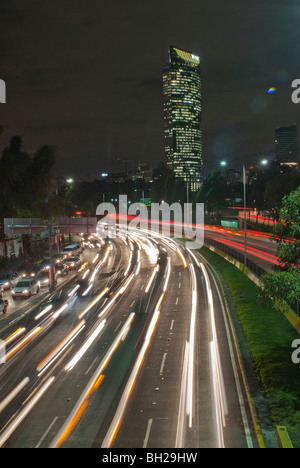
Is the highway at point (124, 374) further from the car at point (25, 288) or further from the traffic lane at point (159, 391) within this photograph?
the car at point (25, 288)

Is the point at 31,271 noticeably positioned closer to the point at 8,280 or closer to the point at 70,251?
the point at 8,280

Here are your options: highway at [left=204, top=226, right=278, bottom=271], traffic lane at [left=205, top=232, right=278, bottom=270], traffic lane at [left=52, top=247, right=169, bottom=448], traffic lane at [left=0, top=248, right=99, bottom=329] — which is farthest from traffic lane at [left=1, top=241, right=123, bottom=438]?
traffic lane at [left=205, top=232, right=278, bottom=270]

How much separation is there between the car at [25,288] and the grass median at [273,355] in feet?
56.2

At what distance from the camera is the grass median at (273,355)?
14185mm

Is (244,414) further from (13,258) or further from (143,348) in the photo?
(13,258)

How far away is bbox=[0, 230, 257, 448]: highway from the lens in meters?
13.3

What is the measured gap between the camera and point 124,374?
18.2m

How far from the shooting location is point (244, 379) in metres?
17.4

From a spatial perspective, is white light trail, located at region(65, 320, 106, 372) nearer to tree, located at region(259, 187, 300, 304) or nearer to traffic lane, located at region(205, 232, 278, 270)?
tree, located at region(259, 187, 300, 304)

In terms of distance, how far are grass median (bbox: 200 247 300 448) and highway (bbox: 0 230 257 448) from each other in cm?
97

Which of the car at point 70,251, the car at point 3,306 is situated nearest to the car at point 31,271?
the car at point 70,251

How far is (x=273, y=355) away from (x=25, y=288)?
22.6 metres

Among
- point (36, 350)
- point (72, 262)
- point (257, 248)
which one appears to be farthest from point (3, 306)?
point (257, 248)
